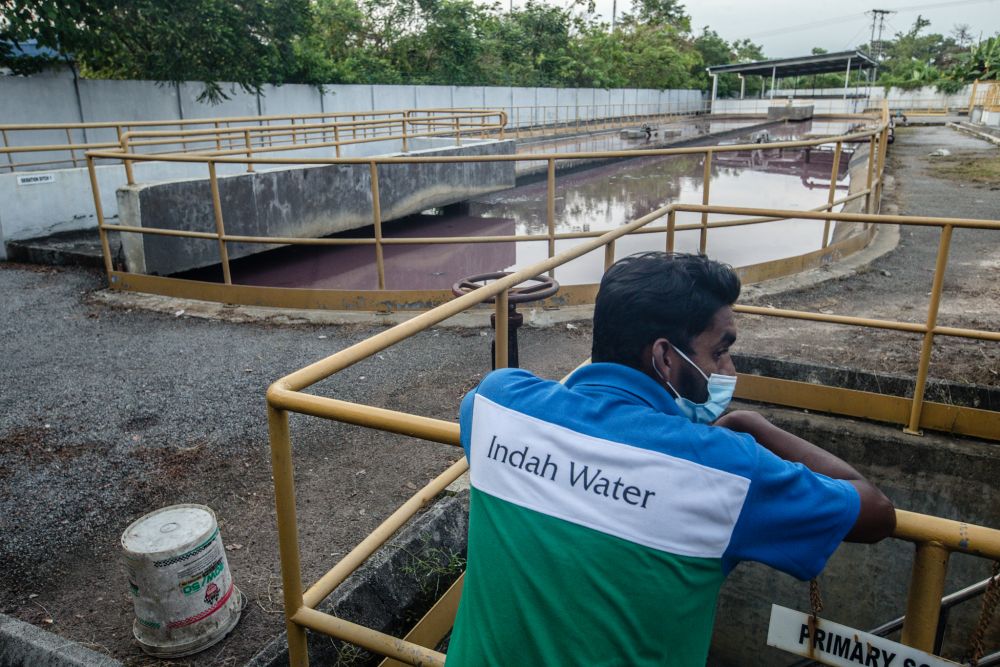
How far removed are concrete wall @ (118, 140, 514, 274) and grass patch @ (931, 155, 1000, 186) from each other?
34.6 ft

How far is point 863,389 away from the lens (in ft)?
17.9

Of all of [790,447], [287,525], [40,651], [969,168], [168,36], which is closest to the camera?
[790,447]

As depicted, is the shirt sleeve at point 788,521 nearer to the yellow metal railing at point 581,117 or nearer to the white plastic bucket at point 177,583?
the white plastic bucket at point 177,583

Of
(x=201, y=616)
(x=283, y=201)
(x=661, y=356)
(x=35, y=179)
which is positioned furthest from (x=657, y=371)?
(x=283, y=201)

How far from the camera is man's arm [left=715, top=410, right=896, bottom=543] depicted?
1.38 metres

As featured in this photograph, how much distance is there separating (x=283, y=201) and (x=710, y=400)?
11547 mm

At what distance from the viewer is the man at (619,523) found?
1.33 meters

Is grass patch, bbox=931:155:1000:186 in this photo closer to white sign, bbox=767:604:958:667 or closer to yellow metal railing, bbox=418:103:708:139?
yellow metal railing, bbox=418:103:708:139

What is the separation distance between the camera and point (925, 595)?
4.61 ft

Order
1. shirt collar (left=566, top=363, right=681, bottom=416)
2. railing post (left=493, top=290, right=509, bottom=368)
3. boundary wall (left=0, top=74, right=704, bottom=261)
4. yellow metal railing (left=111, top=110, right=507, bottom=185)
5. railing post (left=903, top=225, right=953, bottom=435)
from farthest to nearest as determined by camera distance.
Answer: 1. yellow metal railing (left=111, top=110, right=507, bottom=185)
2. boundary wall (left=0, top=74, right=704, bottom=261)
3. railing post (left=903, top=225, right=953, bottom=435)
4. railing post (left=493, top=290, right=509, bottom=368)
5. shirt collar (left=566, top=363, right=681, bottom=416)

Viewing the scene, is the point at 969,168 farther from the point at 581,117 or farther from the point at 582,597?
the point at 581,117

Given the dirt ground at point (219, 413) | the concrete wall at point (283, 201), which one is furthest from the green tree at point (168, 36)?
the dirt ground at point (219, 413)

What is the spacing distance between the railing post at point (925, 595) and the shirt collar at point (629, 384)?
532 mm

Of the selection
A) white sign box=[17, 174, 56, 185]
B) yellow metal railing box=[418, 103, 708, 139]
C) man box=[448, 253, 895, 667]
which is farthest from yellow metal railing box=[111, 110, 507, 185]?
yellow metal railing box=[418, 103, 708, 139]
